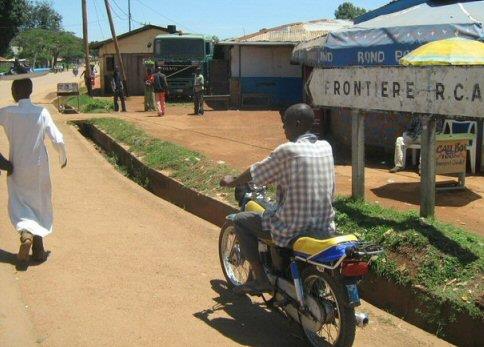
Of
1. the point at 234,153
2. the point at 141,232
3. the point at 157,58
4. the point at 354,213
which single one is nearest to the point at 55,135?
the point at 141,232

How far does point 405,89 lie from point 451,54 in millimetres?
2645

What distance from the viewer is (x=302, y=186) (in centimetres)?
429

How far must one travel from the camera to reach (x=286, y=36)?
79.1 ft

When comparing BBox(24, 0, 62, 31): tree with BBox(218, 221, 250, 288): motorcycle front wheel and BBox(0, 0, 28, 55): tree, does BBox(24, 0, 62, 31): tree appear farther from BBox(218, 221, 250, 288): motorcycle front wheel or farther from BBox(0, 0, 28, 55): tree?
BBox(218, 221, 250, 288): motorcycle front wheel

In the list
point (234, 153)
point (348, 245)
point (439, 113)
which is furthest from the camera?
point (234, 153)

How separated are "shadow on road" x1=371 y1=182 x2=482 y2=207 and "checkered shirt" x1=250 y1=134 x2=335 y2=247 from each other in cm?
383

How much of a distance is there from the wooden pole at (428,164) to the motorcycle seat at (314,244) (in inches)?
80.5

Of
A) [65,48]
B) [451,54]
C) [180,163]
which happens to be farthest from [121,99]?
[65,48]

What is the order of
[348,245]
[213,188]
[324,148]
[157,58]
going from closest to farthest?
[348,245] → [324,148] → [213,188] → [157,58]

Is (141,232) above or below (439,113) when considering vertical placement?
below

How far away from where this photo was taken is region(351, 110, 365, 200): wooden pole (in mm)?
6602

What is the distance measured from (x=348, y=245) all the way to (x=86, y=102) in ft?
83.6

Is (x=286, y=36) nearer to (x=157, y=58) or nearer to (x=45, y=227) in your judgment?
(x=157, y=58)

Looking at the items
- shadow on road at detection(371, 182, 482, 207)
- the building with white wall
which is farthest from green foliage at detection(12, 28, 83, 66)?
shadow on road at detection(371, 182, 482, 207)
